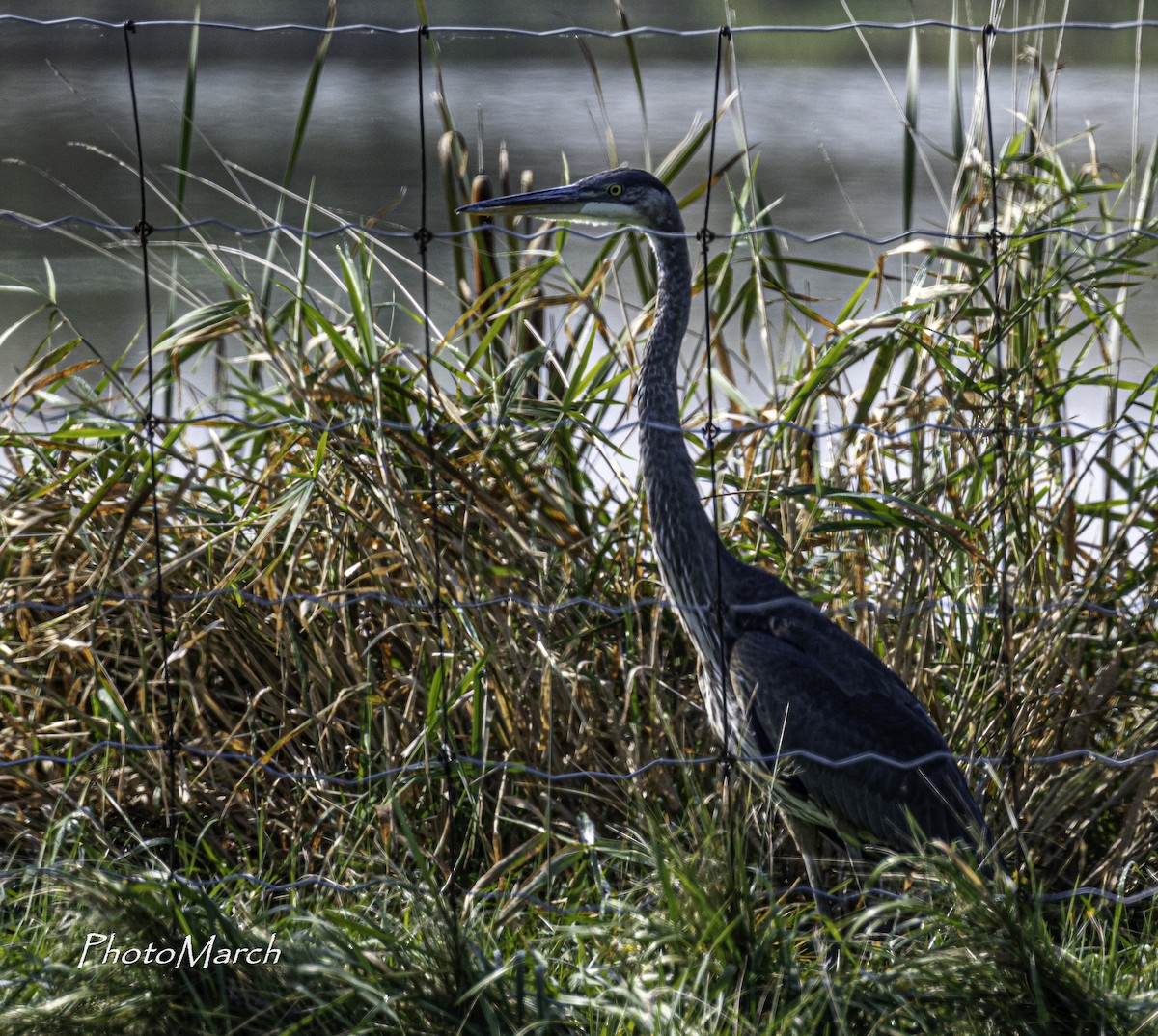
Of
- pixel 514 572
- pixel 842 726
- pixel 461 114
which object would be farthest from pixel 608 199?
pixel 461 114

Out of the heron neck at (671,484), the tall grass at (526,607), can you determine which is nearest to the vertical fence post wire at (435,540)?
the tall grass at (526,607)

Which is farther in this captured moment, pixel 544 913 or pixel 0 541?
pixel 0 541

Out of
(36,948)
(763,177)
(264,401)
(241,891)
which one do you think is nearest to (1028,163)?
(264,401)

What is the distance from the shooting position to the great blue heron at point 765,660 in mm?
2578

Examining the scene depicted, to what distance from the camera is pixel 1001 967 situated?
76.5 inches

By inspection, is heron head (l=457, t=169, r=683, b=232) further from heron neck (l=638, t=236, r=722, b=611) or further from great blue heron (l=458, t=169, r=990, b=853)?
heron neck (l=638, t=236, r=722, b=611)

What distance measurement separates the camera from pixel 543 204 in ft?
8.91

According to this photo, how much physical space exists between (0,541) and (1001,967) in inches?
85.1

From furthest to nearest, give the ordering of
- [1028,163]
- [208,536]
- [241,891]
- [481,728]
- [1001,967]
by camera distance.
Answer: [1028,163], [208,536], [481,728], [241,891], [1001,967]

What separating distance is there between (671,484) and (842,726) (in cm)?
57

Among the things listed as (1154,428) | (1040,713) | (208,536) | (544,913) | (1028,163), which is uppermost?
(1028,163)

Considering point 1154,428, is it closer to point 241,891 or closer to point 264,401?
point 264,401

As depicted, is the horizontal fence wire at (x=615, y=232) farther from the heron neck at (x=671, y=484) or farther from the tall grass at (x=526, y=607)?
the heron neck at (x=671, y=484)

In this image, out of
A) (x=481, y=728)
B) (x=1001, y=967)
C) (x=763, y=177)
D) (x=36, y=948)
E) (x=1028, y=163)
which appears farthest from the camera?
(x=763, y=177)
